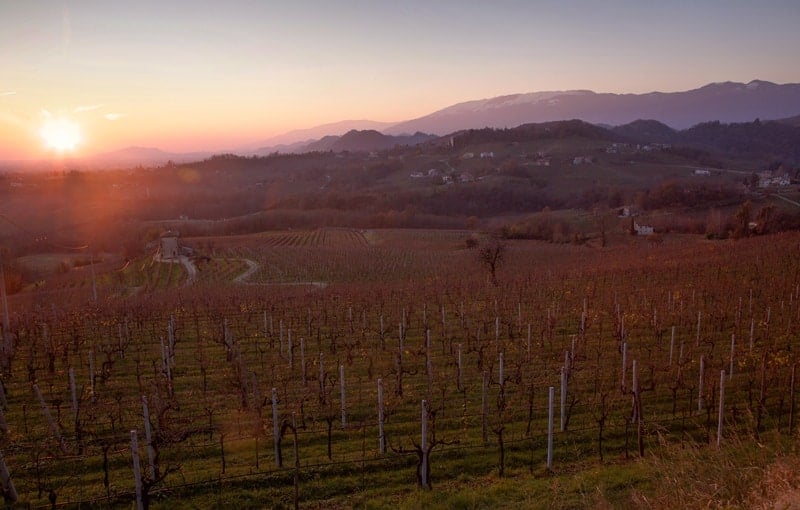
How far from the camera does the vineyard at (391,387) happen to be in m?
7.89

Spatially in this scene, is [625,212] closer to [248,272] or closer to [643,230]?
[643,230]

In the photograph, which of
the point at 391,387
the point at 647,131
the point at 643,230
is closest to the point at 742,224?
the point at 643,230

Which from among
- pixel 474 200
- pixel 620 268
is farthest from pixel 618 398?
pixel 474 200

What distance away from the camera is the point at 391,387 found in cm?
1187

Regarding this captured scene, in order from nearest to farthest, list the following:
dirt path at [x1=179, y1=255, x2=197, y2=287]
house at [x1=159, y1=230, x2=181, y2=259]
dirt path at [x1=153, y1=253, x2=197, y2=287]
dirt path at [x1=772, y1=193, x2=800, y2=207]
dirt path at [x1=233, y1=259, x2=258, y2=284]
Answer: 1. dirt path at [x1=233, y1=259, x2=258, y2=284]
2. dirt path at [x1=179, y1=255, x2=197, y2=287]
3. dirt path at [x1=153, y1=253, x2=197, y2=287]
4. house at [x1=159, y1=230, x2=181, y2=259]
5. dirt path at [x1=772, y1=193, x2=800, y2=207]

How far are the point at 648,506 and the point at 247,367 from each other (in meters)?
10.4

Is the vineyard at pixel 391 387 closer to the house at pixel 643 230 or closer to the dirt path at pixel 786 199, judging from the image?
the house at pixel 643 230

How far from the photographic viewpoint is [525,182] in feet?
299

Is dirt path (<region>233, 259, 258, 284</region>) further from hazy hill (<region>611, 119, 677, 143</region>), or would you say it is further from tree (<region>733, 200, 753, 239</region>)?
hazy hill (<region>611, 119, 677, 143</region>)

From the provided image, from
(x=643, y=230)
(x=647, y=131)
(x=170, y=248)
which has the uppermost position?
(x=647, y=131)

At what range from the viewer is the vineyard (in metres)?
7.89

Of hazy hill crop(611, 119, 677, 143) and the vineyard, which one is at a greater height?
hazy hill crop(611, 119, 677, 143)

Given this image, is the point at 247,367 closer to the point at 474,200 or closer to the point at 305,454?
the point at 305,454

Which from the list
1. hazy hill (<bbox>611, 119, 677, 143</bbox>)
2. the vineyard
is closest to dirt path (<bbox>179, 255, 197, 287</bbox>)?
the vineyard
